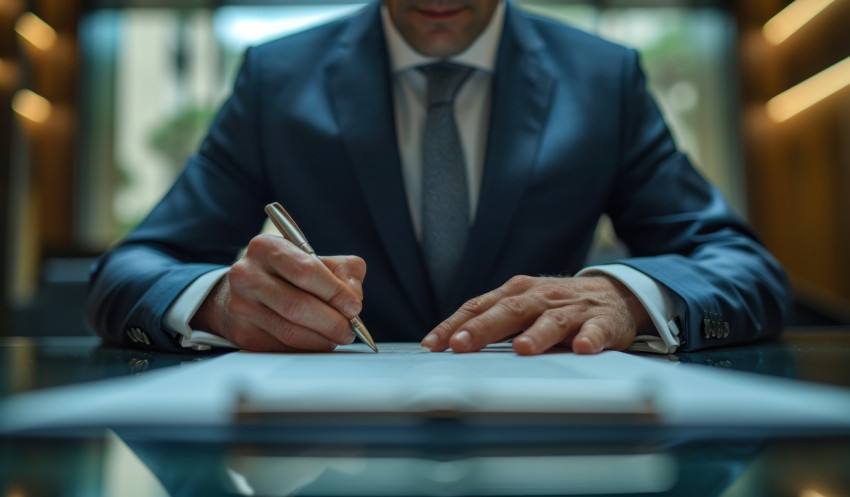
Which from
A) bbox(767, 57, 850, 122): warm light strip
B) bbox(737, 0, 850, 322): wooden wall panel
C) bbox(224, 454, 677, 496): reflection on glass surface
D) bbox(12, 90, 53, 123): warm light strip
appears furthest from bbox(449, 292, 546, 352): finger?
bbox(12, 90, 53, 123): warm light strip

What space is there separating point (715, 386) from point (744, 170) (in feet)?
17.6

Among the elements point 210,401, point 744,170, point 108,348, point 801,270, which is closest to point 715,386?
point 210,401

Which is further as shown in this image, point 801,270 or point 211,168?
point 801,270

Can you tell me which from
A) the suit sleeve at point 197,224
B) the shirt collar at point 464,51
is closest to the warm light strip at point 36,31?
the suit sleeve at point 197,224

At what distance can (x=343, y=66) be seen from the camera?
1.41 meters

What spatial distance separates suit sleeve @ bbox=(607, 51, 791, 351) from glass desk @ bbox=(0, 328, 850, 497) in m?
0.60

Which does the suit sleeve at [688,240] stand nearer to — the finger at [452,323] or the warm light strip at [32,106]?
the finger at [452,323]

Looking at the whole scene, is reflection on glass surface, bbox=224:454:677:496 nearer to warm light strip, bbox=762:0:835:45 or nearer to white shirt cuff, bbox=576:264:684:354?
white shirt cuff, bbox=576:264:684:354

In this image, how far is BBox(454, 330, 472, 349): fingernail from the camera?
28.5 inches

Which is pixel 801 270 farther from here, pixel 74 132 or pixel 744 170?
pixel 74 132

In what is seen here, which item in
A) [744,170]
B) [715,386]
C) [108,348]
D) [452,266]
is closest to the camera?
[715,386]

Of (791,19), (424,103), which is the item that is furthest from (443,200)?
(791,19)

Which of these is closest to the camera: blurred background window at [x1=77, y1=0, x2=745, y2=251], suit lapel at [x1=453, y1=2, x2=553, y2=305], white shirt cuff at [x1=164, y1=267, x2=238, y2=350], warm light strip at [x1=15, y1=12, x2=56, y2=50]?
white shirt cuff at [x1=164, y1=267, x2=238, y2=350]

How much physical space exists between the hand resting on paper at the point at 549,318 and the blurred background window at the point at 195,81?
16.1 feet
